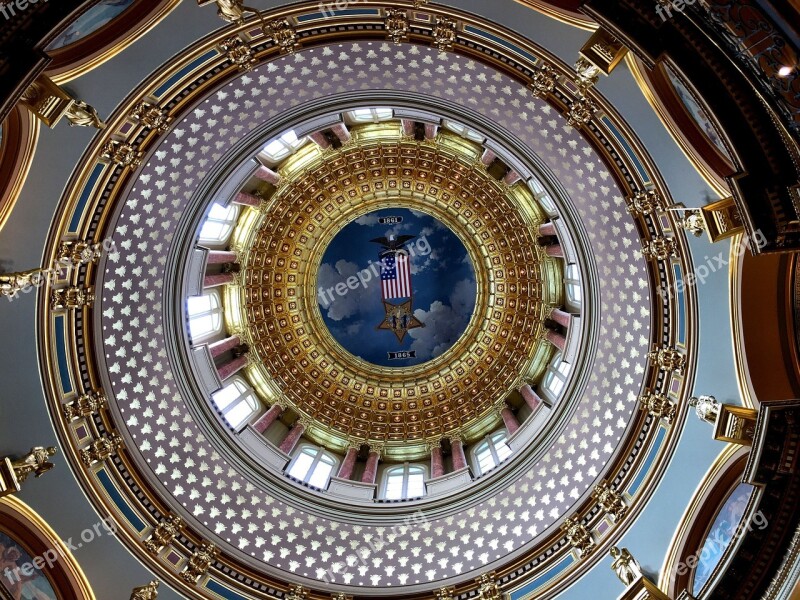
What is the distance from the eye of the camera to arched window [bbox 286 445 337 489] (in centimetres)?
2219

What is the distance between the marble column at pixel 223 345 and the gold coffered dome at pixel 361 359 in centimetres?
104

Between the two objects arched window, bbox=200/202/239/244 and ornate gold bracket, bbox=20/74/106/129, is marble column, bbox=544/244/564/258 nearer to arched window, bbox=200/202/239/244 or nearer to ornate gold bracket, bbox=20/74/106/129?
arched window, bbox=200/202/239/244

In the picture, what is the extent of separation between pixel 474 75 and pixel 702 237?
761 cm

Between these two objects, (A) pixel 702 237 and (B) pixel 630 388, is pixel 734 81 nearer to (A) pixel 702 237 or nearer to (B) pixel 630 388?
(A) pixel 702 237

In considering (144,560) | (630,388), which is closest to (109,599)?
(144,560)

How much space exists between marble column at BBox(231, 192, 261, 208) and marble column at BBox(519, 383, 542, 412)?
14.4 metres

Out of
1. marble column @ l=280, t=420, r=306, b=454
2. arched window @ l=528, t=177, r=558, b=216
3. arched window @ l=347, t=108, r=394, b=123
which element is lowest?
marble column @ l=280, t=420, r=306, b=454

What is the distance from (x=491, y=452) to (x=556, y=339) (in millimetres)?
5553

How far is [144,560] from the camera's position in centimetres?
1667

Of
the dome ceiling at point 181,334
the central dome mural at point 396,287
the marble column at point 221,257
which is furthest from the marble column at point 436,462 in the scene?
the marble column at point 221,257

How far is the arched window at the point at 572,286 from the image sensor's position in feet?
72.5

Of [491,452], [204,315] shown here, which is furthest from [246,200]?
[491,452]

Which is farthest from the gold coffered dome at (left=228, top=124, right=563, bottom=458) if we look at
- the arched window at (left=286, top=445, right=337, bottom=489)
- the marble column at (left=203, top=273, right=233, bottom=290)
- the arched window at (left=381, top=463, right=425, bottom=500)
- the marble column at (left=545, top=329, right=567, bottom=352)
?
the marble column at (left=203, top=273, right=233, bottom=290)

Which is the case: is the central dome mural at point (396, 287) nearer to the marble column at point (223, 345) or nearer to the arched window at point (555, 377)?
the marble column at point (223, 345)
